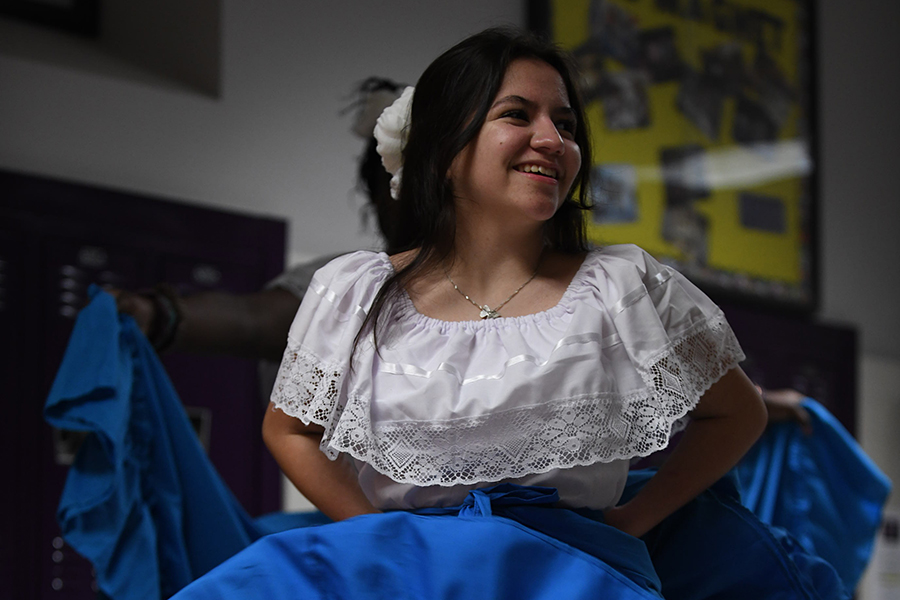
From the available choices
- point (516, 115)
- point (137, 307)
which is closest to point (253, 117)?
point (137, 307)

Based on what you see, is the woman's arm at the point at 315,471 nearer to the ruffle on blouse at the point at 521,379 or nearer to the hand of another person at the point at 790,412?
the ruffle on blouse at the point at 521,379

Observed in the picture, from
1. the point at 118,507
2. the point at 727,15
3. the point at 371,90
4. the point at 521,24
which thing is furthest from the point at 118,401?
the point at 727,15

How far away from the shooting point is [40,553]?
246 cm

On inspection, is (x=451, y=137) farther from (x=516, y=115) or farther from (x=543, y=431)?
(x=543, y=431)

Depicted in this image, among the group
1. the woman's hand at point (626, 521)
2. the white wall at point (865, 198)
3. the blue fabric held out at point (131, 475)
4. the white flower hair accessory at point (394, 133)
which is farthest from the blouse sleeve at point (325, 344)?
the white wall at point (865, 198)

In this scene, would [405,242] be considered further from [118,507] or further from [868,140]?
[868,140]

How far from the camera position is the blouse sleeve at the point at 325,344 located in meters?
1.26

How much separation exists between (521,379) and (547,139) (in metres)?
0.31

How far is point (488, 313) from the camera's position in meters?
1.30

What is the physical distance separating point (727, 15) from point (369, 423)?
3742 millimetres

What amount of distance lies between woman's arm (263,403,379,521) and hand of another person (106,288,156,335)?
53 cm

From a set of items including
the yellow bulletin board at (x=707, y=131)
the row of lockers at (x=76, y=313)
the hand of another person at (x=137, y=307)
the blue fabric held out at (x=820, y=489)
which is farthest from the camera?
the yellow bulletin board at (x=707, y=131)

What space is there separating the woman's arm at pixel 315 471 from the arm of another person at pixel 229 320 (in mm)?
554

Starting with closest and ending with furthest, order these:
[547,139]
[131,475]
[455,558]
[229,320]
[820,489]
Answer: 1. [455,558]
2. [547,139]
3. [131,475]
4. [229,320]
5. [820,489]
